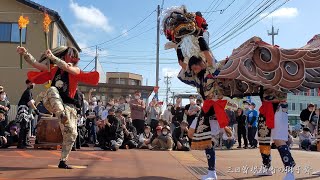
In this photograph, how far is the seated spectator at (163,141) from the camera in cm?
1172

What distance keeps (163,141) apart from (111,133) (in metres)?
1.61

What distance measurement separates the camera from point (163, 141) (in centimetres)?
1175

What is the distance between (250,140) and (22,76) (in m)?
15.0

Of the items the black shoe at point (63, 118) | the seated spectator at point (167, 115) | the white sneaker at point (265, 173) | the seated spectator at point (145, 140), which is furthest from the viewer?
the seated spectator at point (167, 115)

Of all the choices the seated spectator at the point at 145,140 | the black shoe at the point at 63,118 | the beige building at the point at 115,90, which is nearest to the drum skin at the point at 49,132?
the seated spectator at the point at 145,140

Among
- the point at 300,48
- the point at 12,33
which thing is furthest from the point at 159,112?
the point at 12,33

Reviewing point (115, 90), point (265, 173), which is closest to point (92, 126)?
point (265, 173)

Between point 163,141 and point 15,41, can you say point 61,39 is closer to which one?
point 15,41

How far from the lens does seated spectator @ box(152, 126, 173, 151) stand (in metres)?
11.7

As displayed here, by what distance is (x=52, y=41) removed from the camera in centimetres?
2284

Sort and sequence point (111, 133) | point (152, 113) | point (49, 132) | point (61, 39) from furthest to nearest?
point (61, 39) < point (152, 113) < point (111, 133) < point (49, 132)

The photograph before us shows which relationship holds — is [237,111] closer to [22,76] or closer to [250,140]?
[250,140]

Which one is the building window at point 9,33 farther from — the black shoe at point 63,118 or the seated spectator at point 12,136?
the black shoe at point 63,118

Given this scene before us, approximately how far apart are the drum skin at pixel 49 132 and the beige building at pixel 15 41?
12976mm
